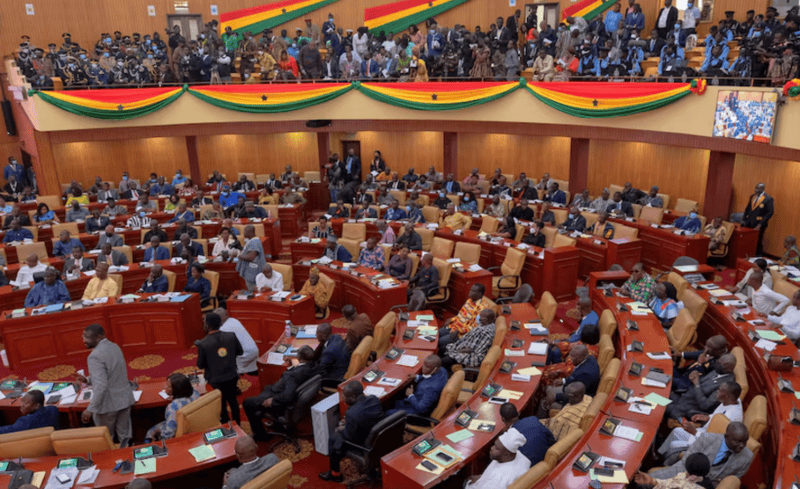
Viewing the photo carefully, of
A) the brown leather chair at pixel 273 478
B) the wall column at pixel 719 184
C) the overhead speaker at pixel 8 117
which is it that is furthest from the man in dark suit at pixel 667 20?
the overhead speaker at pixel 8 117

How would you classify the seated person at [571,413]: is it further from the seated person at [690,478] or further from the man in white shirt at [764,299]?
the man in white shirt at [764,299]

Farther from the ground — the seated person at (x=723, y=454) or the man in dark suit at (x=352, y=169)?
the man in dark suit at (x=352, y=169)

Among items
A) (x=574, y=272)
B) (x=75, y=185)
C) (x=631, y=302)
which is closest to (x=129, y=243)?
(x=75, y=185)

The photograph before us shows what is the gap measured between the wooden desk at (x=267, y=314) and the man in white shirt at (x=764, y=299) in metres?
7.18

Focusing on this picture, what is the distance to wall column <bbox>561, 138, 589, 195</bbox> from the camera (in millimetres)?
18031

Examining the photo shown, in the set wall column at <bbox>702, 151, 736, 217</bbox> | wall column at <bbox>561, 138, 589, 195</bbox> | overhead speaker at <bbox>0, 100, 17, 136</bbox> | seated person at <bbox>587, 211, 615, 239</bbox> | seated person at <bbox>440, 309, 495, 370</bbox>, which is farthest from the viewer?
overhead speaker at <bbox>0, 100, 17, 136</bbox>

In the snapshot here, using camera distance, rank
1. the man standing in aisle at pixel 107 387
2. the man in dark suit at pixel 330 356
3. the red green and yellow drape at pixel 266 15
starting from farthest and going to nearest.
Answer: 1. the red green and yellow drape at pixel 266 15
2. the man in dark suit at pixel 330 356
3. the man standing in aisle at pixel 107 387

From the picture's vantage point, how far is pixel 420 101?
1803 centimetres

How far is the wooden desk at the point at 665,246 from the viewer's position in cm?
1279

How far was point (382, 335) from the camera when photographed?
8703mm

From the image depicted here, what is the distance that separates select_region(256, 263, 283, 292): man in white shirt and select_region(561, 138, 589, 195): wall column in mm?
10836

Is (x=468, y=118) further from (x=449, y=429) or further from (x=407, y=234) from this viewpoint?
(x=449, y=429)

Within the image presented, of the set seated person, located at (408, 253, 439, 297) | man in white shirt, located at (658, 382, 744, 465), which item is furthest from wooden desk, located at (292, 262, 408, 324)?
man in white shirt, located at (658, 382, 744, 465)

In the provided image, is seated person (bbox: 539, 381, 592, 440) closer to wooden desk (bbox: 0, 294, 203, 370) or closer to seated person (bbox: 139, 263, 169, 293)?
wooden desk (bbox: 0, 294, 203, 370)
